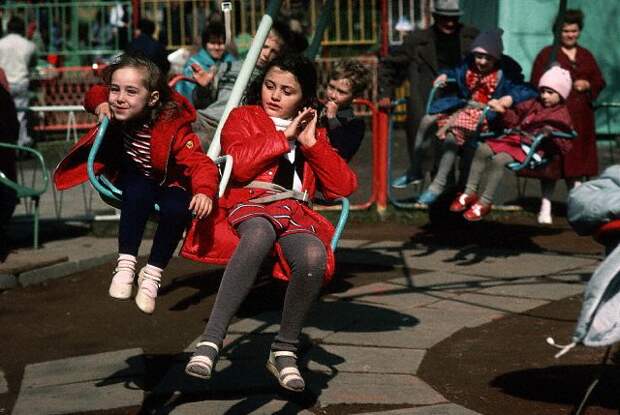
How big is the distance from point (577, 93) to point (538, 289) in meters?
4.21

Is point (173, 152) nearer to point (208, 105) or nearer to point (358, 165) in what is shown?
point (208, 105)

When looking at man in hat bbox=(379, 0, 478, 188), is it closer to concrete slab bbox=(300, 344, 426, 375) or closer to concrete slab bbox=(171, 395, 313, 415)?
concrete slab bbox=(300, 344, 426, 375)

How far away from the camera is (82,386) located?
6.47m

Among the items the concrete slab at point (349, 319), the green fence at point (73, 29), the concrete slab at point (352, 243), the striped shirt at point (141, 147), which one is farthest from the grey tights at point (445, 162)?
the green fence at point (73, 29)

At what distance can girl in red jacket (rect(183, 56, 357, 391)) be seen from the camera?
216 inches

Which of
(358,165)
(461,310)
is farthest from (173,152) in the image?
(358,165)

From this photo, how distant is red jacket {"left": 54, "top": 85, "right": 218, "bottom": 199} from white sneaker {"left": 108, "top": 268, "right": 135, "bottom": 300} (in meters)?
0.43

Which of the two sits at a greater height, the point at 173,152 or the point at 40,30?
the point at 173,152

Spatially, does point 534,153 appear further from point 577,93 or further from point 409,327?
point 577,93

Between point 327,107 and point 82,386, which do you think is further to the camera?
point 327,107

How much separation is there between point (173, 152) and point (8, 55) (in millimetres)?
12766

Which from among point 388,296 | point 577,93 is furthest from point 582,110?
point 388,296

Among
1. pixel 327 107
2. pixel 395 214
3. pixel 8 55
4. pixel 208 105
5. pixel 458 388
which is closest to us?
pixel 458 388

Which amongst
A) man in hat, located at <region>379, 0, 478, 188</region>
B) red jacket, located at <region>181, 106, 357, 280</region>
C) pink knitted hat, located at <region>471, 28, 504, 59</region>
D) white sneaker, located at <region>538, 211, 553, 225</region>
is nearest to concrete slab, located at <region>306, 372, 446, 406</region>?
red jacket, located at <region>181, 106, 357, 280</region>
